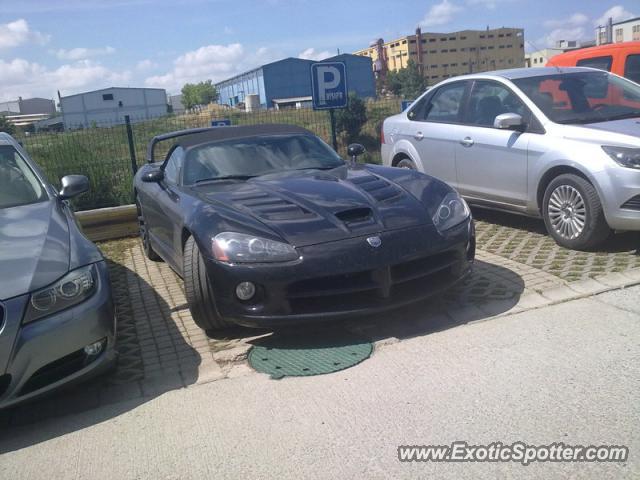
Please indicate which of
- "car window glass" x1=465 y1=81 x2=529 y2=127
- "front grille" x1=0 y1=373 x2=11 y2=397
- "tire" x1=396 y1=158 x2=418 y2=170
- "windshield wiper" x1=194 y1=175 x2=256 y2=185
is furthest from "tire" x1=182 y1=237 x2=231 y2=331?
"tire" x1=396 y1=158 x2=418 y2=170

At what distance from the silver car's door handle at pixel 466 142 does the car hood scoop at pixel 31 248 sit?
4196 millimetres

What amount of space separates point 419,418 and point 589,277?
8.05ft

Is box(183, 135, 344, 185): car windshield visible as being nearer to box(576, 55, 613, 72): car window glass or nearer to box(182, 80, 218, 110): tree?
box(576, 55, 613, 72): car window glass

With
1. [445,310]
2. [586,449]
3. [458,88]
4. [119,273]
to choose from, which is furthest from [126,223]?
[586,449]

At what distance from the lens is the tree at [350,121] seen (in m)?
16.8

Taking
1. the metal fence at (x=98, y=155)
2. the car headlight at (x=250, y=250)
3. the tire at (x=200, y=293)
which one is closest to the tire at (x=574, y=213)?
the car headlight at (x=250, y=250)

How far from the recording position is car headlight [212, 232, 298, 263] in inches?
144

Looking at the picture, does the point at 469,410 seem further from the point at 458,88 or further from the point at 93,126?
the point at 93,126

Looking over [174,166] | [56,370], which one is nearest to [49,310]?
[56,370]

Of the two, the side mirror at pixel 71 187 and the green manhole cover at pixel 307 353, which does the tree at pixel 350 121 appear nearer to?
the side mirror at pixel 71 187

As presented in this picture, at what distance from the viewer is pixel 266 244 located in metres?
3.70

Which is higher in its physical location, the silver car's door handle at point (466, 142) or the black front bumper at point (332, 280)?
the silver car's door handle at point (466, 142)

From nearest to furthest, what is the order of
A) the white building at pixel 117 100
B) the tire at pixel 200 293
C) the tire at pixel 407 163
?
the tire at pixel 200 293, the tire at pixel 407 163, the white building at pixel 117 100

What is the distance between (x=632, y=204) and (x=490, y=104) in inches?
81.4
